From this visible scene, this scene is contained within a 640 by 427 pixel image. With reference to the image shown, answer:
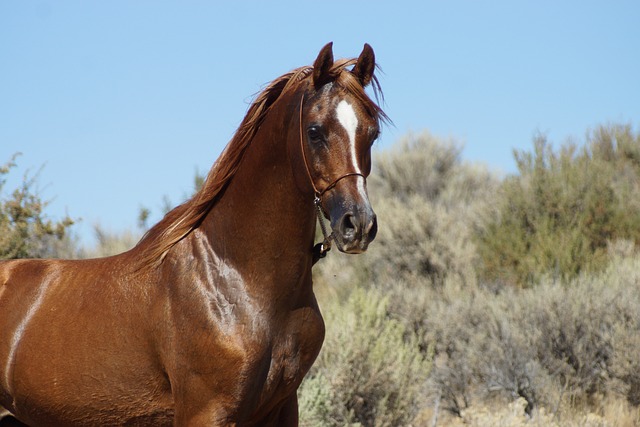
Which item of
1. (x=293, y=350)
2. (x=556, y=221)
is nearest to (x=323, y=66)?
(x=293, y=350)

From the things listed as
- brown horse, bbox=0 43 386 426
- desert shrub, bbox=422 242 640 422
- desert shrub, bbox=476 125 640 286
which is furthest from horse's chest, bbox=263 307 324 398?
desert shrub, bbox=476 125 640 286

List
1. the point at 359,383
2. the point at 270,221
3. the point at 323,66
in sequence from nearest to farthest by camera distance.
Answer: the point at 323,66
the point at 270,221
the point at 359,383

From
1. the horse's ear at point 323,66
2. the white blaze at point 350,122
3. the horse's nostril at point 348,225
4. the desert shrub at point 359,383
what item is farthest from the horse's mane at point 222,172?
the desert shrub at point 359,383

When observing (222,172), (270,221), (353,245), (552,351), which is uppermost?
(222,172)

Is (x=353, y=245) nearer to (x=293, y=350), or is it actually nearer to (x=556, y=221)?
(x=293, y=350)

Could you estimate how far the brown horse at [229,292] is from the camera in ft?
10.9

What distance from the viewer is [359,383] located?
26.3 feet

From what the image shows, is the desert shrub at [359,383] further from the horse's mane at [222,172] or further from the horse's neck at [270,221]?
the horse's neck at [270,221]

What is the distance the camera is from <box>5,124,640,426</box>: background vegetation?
823 cm

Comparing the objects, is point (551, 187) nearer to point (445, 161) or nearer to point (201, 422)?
point (445, 161)

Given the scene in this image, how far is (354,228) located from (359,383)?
518cm

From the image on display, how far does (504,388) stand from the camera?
9773 mm

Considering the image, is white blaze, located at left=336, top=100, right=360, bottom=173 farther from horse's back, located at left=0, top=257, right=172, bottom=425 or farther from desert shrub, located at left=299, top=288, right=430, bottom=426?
desert shrub, located at left=299, top=288, right=430, bottom=426

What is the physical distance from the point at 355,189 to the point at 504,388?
284 inches
